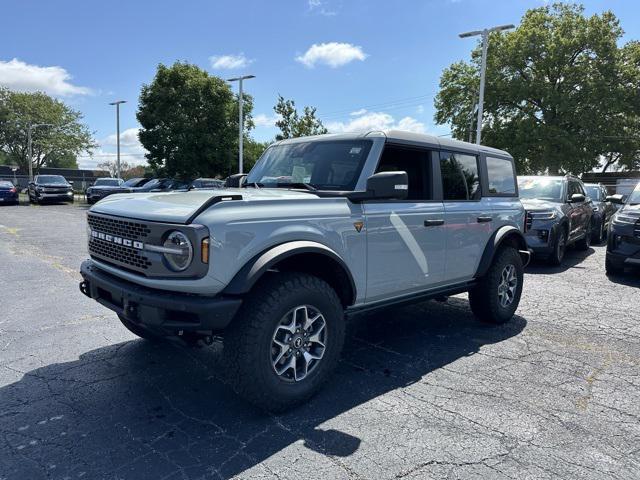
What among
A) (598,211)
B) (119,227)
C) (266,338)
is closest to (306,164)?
(119,227)

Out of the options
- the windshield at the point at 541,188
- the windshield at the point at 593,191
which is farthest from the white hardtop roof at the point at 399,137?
the windshield at the point at 593,191

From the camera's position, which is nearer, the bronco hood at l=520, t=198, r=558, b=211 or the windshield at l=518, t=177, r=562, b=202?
the bronco hood at l=520, t=198, r=558, b=211

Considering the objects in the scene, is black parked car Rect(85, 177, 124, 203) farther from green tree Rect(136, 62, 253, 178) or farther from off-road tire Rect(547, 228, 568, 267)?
off-road tire Rect(547, 228, 568, 267)

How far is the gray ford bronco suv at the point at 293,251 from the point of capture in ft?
9.23

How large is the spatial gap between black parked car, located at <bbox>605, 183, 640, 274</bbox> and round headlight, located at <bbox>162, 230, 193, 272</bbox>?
7535mm

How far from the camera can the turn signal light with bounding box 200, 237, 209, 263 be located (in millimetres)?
2724

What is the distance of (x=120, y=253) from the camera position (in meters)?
3.25

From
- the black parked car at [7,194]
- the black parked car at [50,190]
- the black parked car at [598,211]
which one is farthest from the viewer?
the black parked car at [50,190]

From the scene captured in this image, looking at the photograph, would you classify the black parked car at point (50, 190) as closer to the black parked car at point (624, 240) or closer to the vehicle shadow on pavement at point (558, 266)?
the vehicle shadow on pavement at point (558, 266)

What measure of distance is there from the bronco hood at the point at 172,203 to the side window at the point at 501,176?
2587mm

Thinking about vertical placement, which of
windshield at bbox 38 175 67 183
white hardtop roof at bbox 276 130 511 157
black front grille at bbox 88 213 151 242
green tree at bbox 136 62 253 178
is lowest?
black front grille at bbox 88 213 151 242

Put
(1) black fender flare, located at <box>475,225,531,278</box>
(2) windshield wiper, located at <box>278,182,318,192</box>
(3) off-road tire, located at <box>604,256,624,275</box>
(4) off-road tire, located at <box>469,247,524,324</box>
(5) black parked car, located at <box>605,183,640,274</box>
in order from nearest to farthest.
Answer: (2) windshield wiper, located at <box>278,182,318,192</box>
(1) black fender flare, located at <box>475,225,531,278</box>
(4) off-road tire, located at <box>469,247,524,324</box>
(5) black parked car, located at <box>605,183,640,274</box>
(3) off-road tire, located at <box>604,256,624,275</box>

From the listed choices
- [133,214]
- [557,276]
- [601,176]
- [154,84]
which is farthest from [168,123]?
[601,176]

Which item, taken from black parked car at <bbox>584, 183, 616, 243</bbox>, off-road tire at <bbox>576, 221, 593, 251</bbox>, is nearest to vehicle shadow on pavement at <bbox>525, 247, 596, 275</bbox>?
off-road tire at <bbox>576, 221, 593, 251</bbox>
